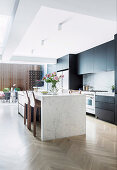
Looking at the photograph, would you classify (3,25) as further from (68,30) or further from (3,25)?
(68,30)

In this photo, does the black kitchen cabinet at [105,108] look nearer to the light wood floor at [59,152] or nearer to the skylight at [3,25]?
the light wood floor at [59,152]

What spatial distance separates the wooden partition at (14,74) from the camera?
35.9 ft

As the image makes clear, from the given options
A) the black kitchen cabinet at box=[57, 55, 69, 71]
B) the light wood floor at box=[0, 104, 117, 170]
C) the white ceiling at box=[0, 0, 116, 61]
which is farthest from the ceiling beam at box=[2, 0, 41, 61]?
the black kitchen cabinet at box=[57, 55, 69, 71]

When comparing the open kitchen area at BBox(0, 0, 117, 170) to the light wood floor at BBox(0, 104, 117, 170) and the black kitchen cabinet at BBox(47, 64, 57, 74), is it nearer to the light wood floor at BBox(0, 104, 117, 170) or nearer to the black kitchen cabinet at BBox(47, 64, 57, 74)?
the light wood floor at BBox(0, 104, 117, 170)

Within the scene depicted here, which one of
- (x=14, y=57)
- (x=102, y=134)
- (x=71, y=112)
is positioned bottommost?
(x=102, y=134)

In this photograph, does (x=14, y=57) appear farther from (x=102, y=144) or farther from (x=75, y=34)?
(x=102, y=144)

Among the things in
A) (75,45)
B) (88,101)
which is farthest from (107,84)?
(75,45)

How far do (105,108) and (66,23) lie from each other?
2722mm

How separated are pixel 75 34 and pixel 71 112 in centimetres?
235

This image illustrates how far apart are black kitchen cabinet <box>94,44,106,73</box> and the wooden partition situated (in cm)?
649

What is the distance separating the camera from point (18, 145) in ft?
9.13

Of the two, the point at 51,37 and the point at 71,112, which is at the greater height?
the point at 51,37

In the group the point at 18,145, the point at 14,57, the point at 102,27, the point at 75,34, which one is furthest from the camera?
the point at 14,57

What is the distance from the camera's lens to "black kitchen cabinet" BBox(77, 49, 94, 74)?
5909mm
